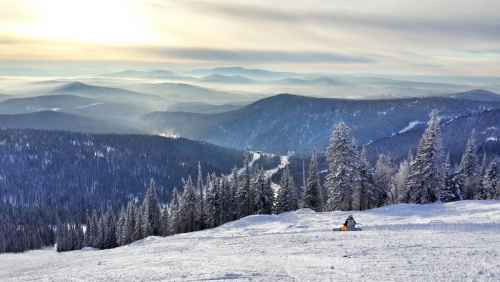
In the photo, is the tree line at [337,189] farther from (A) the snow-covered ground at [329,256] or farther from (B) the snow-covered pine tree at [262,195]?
(A) the snow-covered ground at [329,256]

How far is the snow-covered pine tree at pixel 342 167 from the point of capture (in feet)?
187

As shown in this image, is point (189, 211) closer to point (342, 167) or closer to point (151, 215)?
point (151, 215)

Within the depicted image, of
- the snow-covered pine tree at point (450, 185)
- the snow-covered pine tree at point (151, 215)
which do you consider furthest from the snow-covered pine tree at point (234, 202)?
the snow-covered pine tree at point (450, 185)

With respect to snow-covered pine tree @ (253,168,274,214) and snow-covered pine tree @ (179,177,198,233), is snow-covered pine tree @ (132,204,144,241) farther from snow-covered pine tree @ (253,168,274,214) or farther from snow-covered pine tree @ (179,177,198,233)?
snow-covered pine tree @ (253,168,274,214)

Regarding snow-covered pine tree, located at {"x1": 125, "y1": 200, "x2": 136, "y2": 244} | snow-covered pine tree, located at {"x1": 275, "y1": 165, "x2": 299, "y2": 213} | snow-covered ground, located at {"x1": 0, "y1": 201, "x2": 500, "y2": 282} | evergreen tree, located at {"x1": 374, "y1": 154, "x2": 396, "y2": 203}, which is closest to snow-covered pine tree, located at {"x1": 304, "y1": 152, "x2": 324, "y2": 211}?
snow-covered pine tree, located at {"x1": 275, "y1": 165, "x2": 299, "y2": 213}

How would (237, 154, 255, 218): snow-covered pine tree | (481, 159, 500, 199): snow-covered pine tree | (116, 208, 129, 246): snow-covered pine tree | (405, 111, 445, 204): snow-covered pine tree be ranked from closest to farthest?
(405, 111, 445, 204): snow-covered pine tree
(481, 159, 500, 199): snow-covered pine tree
(237, 154, 255, 218): snow-covered pine tree
(116, 208, 129, 246): snow-covered pine tree

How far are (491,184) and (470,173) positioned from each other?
428 centimetres

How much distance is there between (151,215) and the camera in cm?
6975

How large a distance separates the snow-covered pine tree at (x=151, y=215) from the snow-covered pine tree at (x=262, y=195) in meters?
17.9

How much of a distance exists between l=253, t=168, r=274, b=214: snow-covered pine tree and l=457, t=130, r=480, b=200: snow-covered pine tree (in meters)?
29.7

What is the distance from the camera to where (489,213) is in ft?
118

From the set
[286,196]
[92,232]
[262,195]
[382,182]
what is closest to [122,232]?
[92,232]

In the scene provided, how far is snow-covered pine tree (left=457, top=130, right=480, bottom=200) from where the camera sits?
→ 63.1 metres

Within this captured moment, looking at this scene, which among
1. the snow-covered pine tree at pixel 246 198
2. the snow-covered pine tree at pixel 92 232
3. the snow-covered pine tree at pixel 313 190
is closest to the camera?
the snow-covered pine tree at pixel 313 190
